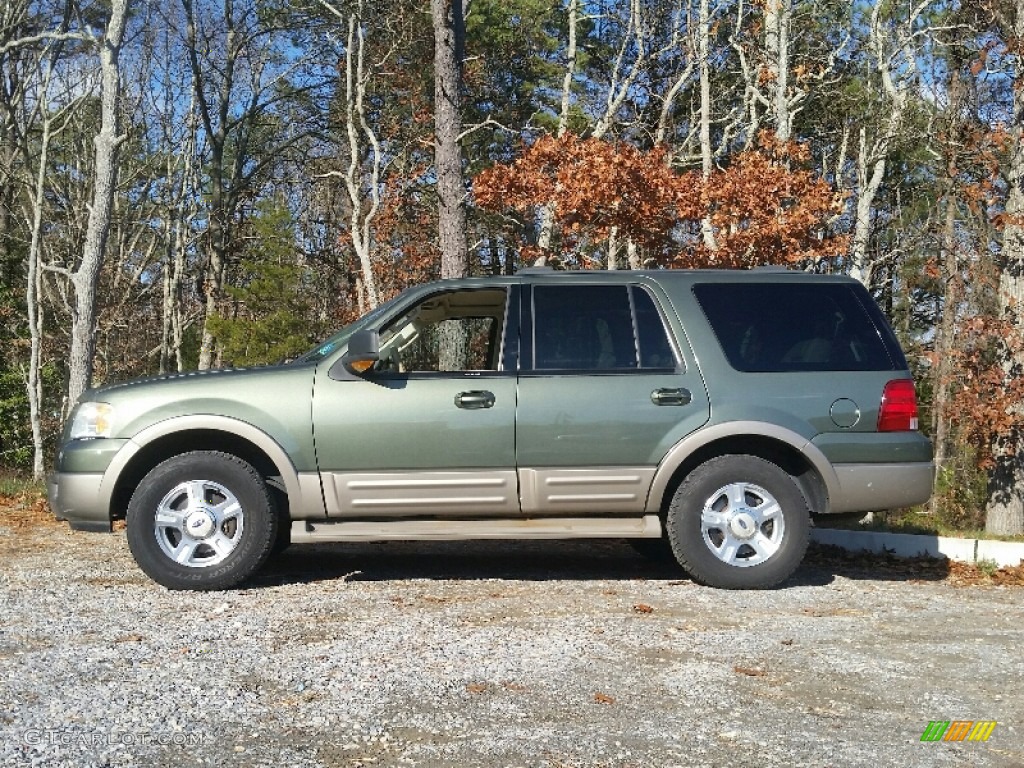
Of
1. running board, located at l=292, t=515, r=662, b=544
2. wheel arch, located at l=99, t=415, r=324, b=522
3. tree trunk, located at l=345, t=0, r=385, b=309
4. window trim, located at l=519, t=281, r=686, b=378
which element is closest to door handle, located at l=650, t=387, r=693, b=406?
window trim, located at l=519, t=281, r=686, b=378

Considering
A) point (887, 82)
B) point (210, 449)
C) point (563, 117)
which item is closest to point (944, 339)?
point (887, 82)

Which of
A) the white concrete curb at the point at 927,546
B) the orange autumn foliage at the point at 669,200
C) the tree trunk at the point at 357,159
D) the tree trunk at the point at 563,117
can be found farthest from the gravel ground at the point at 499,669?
the tree trunk at the point at 357,159

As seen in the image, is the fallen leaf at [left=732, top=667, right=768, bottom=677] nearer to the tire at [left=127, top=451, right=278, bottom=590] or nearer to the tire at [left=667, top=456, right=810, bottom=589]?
the tire at [left=667, top=456, right=810, bottom=589]

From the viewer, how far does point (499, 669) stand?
4.72m

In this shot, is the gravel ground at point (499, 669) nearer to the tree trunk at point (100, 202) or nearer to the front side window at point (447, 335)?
the front side window at point (447, 335)

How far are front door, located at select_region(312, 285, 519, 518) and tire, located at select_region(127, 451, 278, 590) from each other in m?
0.46

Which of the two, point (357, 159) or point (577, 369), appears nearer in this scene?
point (577, 369)

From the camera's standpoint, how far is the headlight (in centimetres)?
653

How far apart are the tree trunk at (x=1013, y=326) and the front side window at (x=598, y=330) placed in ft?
17.8

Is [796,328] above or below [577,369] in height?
above

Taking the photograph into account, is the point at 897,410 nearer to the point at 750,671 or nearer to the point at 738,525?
Result: the point at 738,525

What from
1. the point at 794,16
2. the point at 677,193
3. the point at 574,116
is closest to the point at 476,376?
the point at 677,193

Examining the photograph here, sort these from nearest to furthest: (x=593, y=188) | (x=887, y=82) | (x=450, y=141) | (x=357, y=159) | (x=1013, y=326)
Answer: (x=1013, y=326) → (x=593, y=188) → (x=450, y=141) → (x=887, y=82) → (x=357, y=159)

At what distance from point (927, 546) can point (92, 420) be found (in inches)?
236
